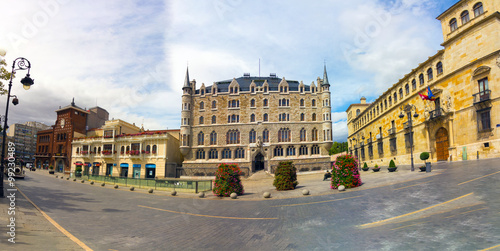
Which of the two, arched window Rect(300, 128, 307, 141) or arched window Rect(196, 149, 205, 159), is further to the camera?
arched window Rect(196, 149, 205, 159)

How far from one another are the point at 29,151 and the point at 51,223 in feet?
388

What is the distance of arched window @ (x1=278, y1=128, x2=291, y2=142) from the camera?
150ft

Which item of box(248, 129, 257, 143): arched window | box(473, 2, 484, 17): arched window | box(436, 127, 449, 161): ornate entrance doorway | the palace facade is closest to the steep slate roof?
the palace facade

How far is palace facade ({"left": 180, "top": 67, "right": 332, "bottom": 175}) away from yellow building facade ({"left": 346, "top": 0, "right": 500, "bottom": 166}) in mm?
14601

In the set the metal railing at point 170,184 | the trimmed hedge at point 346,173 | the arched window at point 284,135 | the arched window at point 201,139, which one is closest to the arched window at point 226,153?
the arched window at point 201,139

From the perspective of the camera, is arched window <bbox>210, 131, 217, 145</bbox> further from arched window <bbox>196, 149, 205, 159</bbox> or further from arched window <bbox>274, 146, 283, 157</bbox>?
arched window <bbox>274, 146, 283, 157</bbox>

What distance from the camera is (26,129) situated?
289ft

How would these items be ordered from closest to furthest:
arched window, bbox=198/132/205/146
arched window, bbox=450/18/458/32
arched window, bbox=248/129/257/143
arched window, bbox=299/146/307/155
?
arched window, bbox=450/18/458/32
arched window, bbox=299/146/307/155
arched window, bbox=248/129/257/143
arched window, bbox=198/132/205/146

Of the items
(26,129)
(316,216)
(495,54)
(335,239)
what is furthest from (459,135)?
(26,129)

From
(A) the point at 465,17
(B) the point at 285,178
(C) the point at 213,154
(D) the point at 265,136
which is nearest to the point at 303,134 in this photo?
(D) the point at 265,136

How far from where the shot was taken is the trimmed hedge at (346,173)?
17.3 meters

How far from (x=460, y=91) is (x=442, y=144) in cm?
688

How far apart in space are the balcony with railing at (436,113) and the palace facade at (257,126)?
18.4 meters

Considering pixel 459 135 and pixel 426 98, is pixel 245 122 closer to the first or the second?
pixel 426 98
